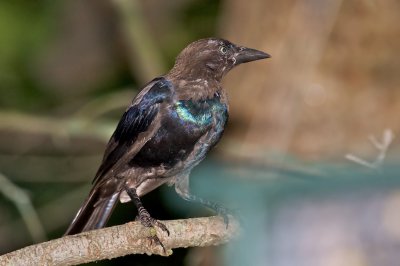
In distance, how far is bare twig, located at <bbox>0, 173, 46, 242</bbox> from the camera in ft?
22.8

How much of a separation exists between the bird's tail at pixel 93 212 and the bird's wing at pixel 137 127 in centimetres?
27

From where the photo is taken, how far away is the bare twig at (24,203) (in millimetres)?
6949

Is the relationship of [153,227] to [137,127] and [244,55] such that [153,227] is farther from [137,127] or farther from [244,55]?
[244,55]

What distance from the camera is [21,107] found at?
27.9ft

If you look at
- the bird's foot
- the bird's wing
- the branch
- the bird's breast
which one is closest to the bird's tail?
the bird's wing

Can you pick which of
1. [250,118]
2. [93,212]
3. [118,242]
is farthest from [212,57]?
[118,242]

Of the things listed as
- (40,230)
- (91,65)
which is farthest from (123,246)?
(91,65)

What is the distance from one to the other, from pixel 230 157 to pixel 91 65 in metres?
4.16

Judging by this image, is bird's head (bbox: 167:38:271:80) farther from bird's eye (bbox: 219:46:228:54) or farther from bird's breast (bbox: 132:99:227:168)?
bird's breast (bbox: 132:99:227:168)

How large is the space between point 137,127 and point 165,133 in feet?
0.68

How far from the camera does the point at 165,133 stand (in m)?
5.40

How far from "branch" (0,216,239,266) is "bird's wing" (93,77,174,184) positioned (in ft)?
1.96

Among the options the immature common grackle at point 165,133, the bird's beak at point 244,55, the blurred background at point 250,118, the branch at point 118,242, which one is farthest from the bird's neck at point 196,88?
the branch at point 118,242

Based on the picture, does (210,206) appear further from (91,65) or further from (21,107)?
(91,65)
